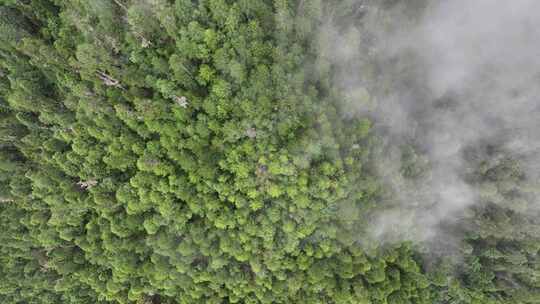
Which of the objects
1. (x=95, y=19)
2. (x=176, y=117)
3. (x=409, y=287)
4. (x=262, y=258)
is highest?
(x=95, y=19)

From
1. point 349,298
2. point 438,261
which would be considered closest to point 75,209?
point 349,298

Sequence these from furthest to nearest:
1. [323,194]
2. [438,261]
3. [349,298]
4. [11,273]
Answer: [11,273], [438,261], [349,298], [323,194]

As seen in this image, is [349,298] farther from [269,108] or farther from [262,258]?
[269,108]

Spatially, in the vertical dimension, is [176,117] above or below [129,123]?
above

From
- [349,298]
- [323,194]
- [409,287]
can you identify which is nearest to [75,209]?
[323,194]

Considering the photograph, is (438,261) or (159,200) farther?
(438,261)

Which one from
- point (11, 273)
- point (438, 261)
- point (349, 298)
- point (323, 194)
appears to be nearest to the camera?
point (323, 194)
